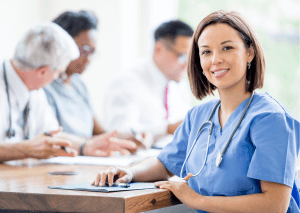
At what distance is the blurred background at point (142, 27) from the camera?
3217 millimetres

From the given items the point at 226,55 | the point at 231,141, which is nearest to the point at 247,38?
the point at 226,55

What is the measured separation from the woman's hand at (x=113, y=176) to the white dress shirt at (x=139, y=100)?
129 cm

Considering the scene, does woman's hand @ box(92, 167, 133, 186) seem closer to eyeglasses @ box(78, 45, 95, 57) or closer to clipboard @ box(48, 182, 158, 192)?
clipboard @ box(48, 182, 158, 192)

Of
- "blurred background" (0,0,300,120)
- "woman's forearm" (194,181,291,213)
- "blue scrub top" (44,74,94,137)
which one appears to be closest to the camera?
"woman's forearm" (194,181,291,213)

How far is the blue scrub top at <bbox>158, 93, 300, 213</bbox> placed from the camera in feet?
3.17

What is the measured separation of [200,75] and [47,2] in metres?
2.84

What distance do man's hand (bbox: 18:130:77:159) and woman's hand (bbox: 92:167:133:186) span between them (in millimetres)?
467

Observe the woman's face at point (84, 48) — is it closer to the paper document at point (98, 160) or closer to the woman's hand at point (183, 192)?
the paper document at point (98, 160)

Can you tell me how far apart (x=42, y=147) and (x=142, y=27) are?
247cm

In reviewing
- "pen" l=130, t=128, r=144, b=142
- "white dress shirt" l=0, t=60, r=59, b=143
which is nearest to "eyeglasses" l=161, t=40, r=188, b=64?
"pen" l=130, t=128, r=144, b=142

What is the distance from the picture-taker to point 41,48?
1.75m

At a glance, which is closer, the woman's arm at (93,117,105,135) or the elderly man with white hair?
the elderly man with white hair

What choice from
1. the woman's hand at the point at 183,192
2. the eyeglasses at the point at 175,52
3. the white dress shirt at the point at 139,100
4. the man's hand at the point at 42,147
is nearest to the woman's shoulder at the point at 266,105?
the woman's hand at the point at 183,192

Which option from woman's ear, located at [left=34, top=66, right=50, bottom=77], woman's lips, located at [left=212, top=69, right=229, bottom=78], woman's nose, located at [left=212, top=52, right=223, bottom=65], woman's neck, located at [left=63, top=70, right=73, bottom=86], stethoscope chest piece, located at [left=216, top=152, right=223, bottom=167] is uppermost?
woman's nose, located at [left=212, top=52, right=223, bottom=65]
